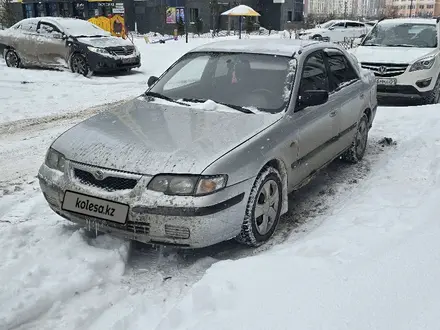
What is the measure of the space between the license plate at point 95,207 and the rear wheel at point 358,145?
3.28 metres

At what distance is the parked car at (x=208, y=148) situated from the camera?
3.30 metres

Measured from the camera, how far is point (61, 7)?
3703cm

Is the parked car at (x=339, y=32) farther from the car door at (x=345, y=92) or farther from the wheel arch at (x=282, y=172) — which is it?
the wheel arch at (x=282, y=172)

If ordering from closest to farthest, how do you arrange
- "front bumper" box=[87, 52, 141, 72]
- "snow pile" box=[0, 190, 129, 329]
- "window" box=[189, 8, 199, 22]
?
"snow pile" box=[0, 190, 129, 329] < "front bumper" box=[87, 52, 141, 72] < "window" box=[189, 8, 199, 22]

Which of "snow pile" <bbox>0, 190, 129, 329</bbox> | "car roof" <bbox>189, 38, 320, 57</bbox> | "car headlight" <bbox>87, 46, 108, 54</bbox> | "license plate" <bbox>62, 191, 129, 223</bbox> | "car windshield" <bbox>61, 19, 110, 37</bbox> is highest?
"car windshield" <bbox>61, 19, 110, 37</bbox>

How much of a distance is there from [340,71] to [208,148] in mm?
2657

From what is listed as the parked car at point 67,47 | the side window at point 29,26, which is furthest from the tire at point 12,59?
the side window at point 29,26

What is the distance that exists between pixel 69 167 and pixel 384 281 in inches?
91.8

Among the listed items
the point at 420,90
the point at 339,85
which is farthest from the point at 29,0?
the point at 339,85

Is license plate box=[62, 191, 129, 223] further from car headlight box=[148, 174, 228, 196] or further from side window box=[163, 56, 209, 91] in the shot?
side window box=[163, 56, 209, 91]

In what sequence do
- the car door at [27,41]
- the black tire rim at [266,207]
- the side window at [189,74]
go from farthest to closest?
the car door at [27,41] < the side window at [189,74] < the black tire rim at [266,207]

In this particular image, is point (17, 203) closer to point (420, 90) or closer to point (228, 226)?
point (228, 226)

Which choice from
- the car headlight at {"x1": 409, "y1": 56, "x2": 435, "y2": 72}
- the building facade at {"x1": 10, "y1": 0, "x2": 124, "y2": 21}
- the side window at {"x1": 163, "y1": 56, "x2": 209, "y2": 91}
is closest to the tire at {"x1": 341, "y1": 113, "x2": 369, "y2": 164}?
the side window at {"x1": 163, "y1": 56, "x2": 209, "y2": 91}

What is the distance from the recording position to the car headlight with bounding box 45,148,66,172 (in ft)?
12.1
